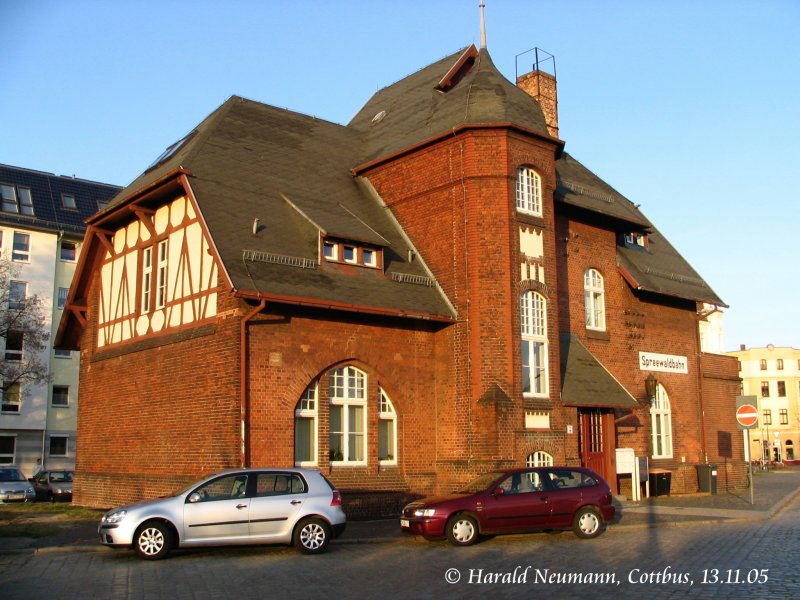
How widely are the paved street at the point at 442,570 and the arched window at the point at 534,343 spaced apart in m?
6.36

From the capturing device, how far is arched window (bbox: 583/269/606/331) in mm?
27422

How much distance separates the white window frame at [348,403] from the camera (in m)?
21.0

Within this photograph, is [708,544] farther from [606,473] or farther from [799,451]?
[799,451]

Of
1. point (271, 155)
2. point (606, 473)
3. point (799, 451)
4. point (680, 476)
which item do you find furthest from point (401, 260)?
point (799, 451)

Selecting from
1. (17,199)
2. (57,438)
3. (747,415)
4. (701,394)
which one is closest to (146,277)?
(747,415)

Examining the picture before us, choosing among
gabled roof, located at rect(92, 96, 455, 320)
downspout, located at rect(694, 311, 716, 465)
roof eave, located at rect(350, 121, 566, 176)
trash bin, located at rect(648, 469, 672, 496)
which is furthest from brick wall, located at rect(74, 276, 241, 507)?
downspout, located at rect(694, 311, 716, 465)

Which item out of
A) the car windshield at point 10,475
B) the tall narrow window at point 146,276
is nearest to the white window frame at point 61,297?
the car windshield at point 10,475

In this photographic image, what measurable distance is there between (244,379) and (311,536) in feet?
17.9

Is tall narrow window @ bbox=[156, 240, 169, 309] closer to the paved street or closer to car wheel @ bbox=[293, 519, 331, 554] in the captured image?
the paved street

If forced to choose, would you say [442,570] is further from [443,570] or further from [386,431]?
[386,431]

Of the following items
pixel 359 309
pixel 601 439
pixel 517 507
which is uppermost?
pixel 359 309

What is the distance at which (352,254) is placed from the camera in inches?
872

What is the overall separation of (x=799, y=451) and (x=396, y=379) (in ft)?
299

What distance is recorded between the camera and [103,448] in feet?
82.4
